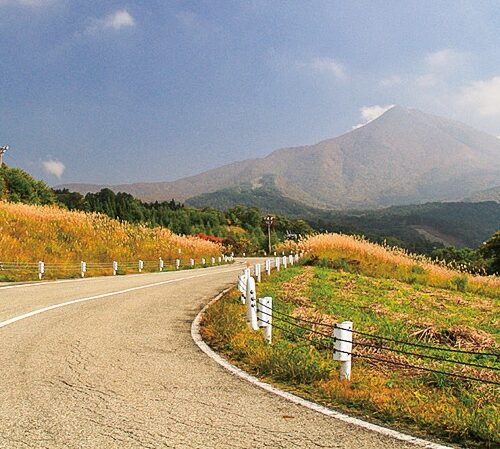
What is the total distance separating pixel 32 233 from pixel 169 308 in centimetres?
1565

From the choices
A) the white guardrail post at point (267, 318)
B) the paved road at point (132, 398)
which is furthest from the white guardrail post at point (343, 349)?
the white guardrail post at point (267, 318)

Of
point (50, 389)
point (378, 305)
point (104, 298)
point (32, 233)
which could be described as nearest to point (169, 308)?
point (104, 298)

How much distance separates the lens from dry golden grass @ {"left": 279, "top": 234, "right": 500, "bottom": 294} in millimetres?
19922

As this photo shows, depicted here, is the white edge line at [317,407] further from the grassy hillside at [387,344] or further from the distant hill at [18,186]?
the distant hill at [18,186]

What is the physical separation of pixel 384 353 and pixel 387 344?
75 centimetres

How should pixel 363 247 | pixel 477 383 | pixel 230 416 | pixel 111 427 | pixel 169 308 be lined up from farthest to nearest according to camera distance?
1. pixel 363 247
2. pixel 169 308
3. pixel 477 383
4. pixel 230 416
5. pixel 111 427

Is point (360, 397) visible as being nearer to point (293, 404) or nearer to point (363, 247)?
point (293, 404)

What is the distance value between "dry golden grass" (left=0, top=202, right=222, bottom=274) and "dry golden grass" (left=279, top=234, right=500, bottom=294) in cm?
1031

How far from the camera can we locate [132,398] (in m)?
5.57

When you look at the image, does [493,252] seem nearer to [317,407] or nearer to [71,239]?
[71,239]

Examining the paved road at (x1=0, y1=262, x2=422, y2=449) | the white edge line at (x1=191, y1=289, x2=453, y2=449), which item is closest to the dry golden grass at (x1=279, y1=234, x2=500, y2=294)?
the paved road at (x1=0, y1=262, x2=422, y2=449)

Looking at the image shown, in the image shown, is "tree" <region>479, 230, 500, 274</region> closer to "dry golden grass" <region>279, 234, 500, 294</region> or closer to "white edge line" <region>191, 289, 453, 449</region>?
"dry golden grass" <region>279, 234, 500, 294</region>

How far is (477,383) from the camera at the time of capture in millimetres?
6859

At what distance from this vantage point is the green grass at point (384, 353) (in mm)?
5047
